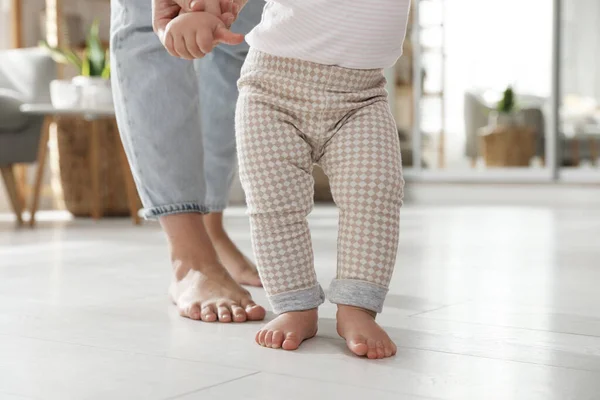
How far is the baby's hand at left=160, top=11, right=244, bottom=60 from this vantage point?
38.2 inches

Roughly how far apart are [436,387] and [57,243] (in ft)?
5.44

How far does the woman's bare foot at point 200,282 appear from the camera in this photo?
46.0 inches

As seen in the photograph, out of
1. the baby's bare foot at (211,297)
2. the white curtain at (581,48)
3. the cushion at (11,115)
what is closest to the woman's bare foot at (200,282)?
the baby's bare foot at (211,297)

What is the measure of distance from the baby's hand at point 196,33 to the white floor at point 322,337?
33cm

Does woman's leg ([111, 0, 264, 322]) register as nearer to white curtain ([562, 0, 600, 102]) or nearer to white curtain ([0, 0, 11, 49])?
white curtain ([0, 0, 11, 49])

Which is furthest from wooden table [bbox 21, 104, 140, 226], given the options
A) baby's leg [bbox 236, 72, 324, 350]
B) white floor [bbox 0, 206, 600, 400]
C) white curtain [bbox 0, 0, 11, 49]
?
baby's leg [bbox 236, 72, 324, 350]

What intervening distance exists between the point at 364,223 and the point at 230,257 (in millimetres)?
532

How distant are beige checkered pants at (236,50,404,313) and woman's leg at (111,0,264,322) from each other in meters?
0.26

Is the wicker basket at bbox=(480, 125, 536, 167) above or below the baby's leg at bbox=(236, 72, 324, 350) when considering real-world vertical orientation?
below

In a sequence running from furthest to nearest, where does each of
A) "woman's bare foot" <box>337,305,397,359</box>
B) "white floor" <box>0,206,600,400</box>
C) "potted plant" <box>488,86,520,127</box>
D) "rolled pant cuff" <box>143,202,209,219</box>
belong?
"potted plant" <box>488,86,520,127</box>
"rolled pant cuff" <box>143,202,209,219</box>
"woman's bare foot" <box>337,305,397,359</box>
"white floor" <box>0,206,600,400</box>

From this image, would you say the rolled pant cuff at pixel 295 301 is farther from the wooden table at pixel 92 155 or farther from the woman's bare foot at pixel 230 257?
the wooden table at pixel 92 155

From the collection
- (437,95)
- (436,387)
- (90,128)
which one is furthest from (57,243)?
(437,95)

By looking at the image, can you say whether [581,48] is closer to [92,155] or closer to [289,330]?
[92,155]

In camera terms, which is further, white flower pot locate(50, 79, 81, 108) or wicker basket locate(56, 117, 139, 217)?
wicker basket locate(56, 117, 139, 217)
